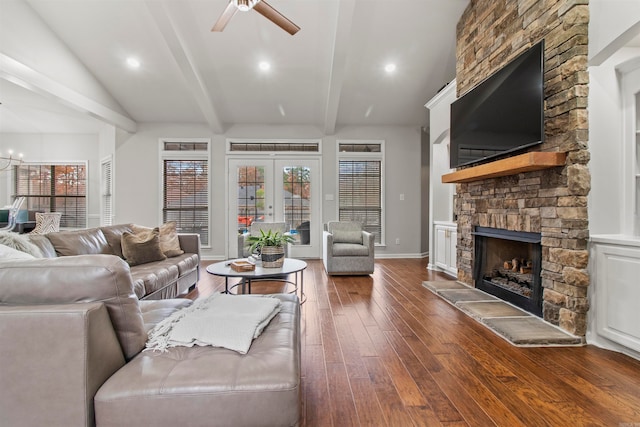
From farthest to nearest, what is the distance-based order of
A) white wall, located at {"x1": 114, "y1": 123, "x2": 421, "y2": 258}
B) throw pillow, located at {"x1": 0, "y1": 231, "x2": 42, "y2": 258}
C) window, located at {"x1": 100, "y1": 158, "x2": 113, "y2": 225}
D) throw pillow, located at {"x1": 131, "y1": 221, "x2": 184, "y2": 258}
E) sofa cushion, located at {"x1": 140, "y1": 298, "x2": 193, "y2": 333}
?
window, located at {"x1": 100, "y1": 158, "x2": 113, "y2": 225} → white wall, located at {"x1": 114, "y1": 123, "x2": 421, "y2": 258} → throw pillow, located at {"x1": 131, "y1": 221, "x2": 184, "y2": 258} → throw pillow, located at {"x1": 0, "y1": 231, "x2": 42, "y2": 258} → sofa cushion, located at {"x1": 140, "y1": 298, "x2": 193, "y2": 333}

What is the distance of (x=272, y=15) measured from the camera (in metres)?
3.00

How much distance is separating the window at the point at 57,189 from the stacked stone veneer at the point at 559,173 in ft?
27.4

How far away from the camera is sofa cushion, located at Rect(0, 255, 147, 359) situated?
1.10 metres

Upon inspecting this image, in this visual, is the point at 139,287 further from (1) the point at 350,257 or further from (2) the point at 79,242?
(1) the point at 350,257

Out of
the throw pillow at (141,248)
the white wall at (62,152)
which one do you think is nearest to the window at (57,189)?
the white wall at (62,152)

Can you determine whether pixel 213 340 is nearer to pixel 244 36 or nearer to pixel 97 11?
pixel 244 36

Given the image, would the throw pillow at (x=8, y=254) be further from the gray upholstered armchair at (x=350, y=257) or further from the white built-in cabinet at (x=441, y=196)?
the white built-in cabinet at (x=441, y=196)

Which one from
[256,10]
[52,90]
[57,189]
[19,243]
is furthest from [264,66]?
[57,189]

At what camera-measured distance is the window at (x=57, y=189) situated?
7305 millimetres

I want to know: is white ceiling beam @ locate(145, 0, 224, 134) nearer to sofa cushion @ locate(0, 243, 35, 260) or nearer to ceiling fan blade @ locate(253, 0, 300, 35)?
ceiling fan blade @ locate(253, 0, 300, 35)

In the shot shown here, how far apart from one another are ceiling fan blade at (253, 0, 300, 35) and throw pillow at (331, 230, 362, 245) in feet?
9.51

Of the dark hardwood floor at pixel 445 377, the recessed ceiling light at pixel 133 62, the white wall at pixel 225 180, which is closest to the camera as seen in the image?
the dark hardwood floor at pixel 445 377

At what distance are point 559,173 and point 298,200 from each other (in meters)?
4.50

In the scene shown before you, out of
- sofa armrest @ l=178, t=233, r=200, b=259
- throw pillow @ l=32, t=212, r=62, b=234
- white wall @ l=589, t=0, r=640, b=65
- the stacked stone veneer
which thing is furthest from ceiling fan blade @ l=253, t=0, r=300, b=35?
throw pillow @ l=32, t=212, r=62, b=234
